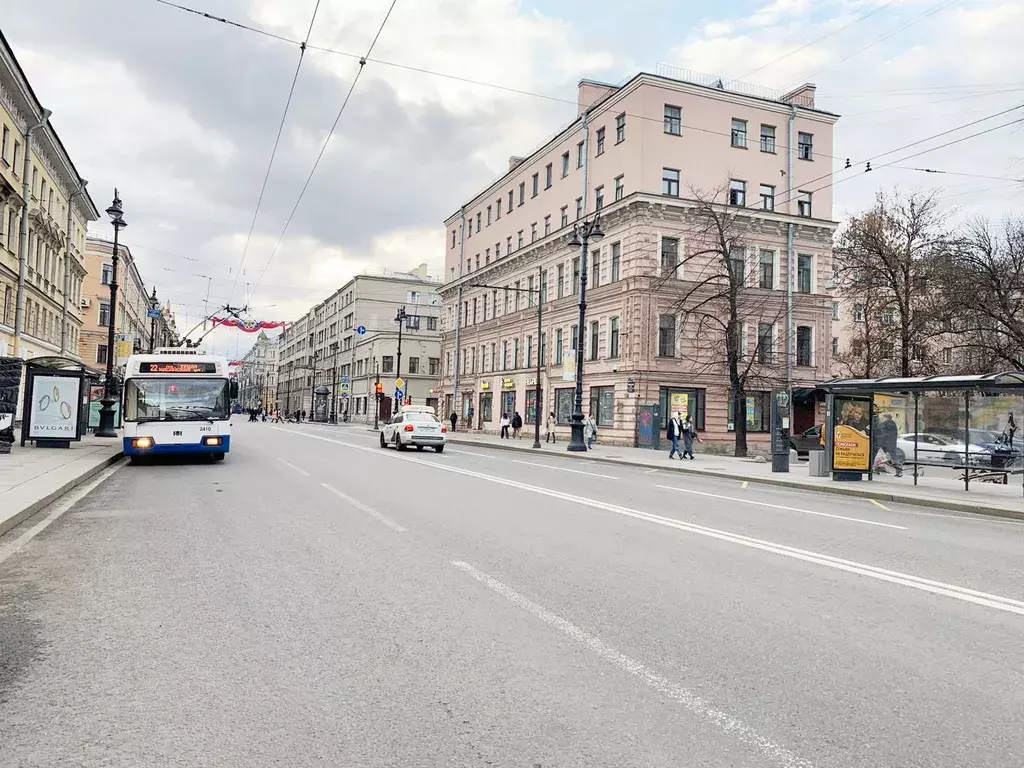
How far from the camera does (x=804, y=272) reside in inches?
1606

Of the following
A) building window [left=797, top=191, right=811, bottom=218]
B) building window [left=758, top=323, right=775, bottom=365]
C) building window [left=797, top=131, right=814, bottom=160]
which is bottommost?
building window [left=758, top=323, right=775, bottom=365]

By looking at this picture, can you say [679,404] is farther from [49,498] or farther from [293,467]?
[49,498]

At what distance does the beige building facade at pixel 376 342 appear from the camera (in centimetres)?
8309

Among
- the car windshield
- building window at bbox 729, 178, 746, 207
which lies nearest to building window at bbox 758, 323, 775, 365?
building window at bbox 729, 178, 746, 207

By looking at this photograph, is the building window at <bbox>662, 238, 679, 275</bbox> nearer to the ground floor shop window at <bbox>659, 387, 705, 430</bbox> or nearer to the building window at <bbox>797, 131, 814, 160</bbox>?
the ground floor shop window at <bbox>659, 387, 705, 430</bbox>

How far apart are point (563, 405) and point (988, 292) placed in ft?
68.5

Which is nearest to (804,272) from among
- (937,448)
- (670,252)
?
(670,252)

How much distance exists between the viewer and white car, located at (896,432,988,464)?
18281 mm

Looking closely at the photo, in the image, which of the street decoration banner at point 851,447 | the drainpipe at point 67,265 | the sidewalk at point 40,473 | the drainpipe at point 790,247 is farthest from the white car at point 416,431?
the drainpipe at point 67,265

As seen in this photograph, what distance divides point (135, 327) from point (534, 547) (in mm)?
86568

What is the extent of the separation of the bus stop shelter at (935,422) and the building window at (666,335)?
17.0 metres

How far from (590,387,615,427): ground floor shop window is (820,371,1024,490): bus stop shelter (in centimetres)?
1808

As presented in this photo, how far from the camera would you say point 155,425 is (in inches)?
755

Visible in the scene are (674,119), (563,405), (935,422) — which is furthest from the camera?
(563,405)
